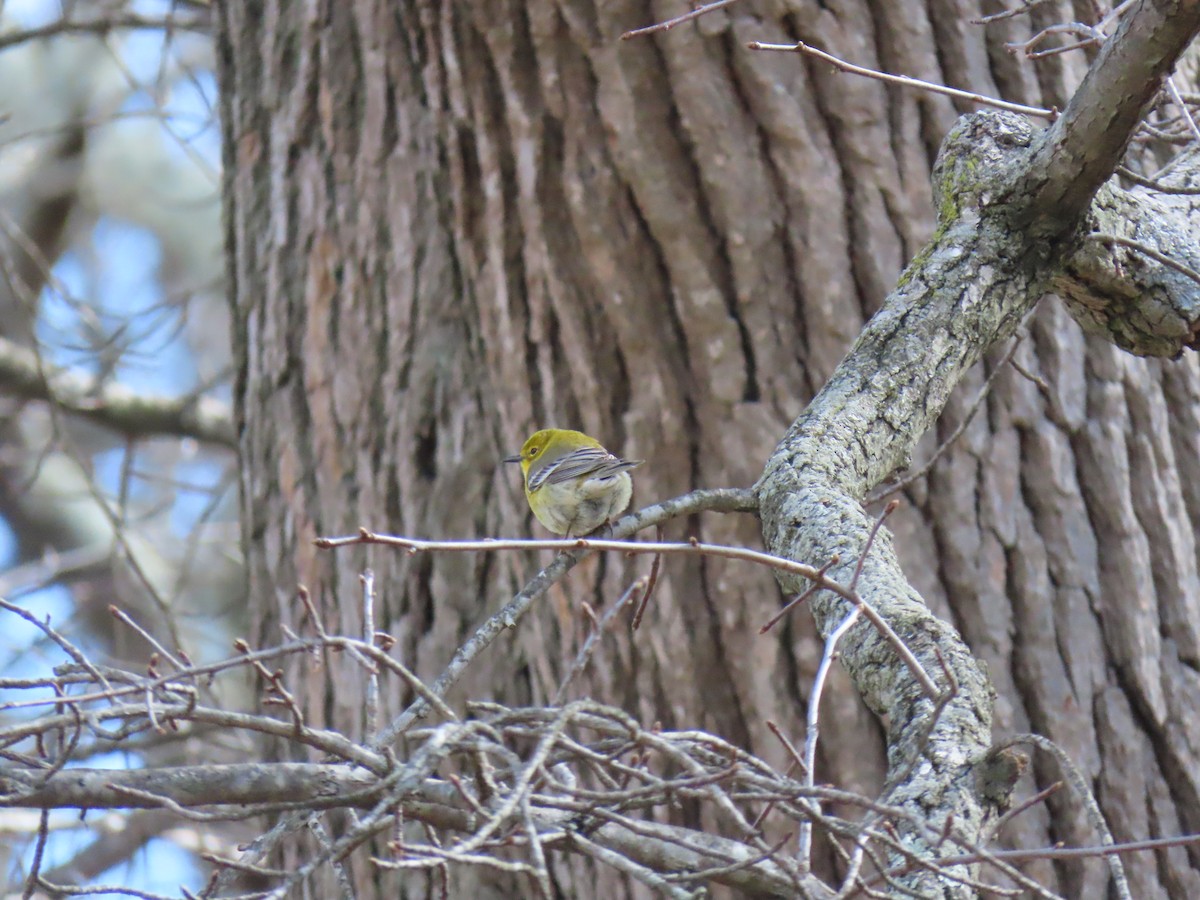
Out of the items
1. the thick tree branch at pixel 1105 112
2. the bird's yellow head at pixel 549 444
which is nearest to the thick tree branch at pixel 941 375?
the thick tree branch at pixel 1105 112

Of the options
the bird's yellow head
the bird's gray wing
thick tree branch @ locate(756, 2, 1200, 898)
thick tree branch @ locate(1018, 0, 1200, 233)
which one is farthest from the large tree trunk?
thick tree branch @ locate(1018, 0, 1200, 233)

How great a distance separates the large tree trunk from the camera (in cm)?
311

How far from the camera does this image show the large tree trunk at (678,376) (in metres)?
3.11

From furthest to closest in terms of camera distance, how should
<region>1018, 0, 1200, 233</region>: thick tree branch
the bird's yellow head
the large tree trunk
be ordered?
1. the bird's yellow head
2. the large tree trunk
3. <region>1018, 0, 1200, 233</region>: thick tree branch

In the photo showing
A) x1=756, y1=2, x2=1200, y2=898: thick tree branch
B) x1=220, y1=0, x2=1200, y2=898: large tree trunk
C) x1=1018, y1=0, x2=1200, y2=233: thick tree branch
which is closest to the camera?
x1=756, y1=2, x2=1200, y2=898: thick tree branch

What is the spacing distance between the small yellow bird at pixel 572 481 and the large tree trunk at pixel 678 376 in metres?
0.11

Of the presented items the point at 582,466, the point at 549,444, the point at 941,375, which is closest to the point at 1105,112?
the point at 941,375

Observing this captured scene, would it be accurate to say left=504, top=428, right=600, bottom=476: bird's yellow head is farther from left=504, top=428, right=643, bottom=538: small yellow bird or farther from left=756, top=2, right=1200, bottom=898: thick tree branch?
left=756, top=2, right=1200, bottom=898: thick tree branch

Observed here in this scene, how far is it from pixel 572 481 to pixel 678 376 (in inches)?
18.0

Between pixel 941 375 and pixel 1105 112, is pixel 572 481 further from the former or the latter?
pixel 1105 112

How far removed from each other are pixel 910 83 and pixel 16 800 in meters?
1.75

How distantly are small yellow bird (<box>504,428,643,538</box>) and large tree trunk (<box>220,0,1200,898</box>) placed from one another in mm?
111

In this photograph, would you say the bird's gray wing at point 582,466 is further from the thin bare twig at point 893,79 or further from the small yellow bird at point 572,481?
the thin bare twig at point 893,79

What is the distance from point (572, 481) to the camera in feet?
10.6
